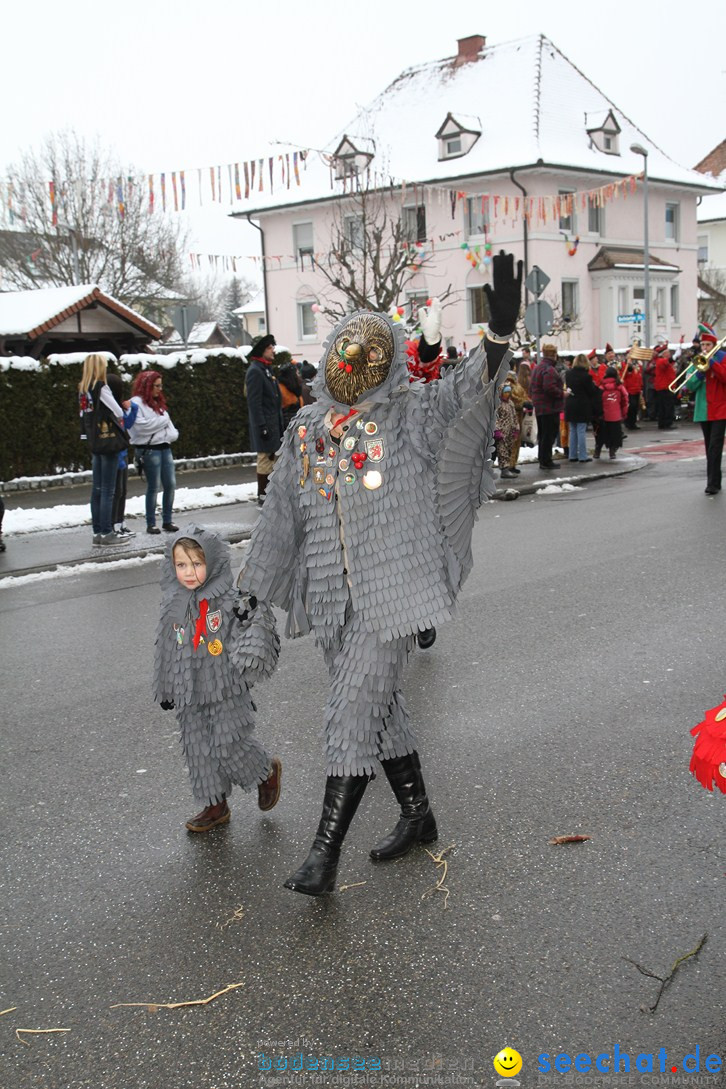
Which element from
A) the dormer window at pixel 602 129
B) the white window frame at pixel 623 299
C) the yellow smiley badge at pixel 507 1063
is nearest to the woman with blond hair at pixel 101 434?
the yellow smiley badge at pixel 507 1063

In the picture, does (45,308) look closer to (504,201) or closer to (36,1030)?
(504,201)

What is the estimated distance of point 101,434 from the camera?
36.0 ft

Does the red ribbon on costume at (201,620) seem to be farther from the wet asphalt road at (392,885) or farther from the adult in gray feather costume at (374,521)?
the wet asphalt road at (392,885)

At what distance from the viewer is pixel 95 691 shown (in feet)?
19.9

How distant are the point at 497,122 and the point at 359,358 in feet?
139

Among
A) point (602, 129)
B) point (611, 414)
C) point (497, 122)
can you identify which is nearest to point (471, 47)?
point (497, 122)

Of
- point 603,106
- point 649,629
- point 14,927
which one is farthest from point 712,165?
point 14,927

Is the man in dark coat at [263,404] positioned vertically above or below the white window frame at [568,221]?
below

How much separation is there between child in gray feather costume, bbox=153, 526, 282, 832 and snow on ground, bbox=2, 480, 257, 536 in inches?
341

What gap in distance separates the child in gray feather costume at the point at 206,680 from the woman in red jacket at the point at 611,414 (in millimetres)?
14761

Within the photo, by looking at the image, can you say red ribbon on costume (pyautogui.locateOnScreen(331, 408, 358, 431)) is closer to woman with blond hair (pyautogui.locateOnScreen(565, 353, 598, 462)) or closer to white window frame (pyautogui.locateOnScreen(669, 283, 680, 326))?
woman with blond hair (pyautogui.locateOnScreen(565, 353, 598, 462))

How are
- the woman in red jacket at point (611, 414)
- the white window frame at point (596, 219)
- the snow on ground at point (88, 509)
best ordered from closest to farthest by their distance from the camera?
the snow on ground at point (88, 509)
the woman in red jacket at point (611, 414)
the white window frame at point (596, 219)

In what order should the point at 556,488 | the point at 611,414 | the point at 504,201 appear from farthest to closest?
1. the point at 504,201
2. the point at 611,414
3. the point at 556,488

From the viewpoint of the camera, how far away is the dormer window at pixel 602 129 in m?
43.0
